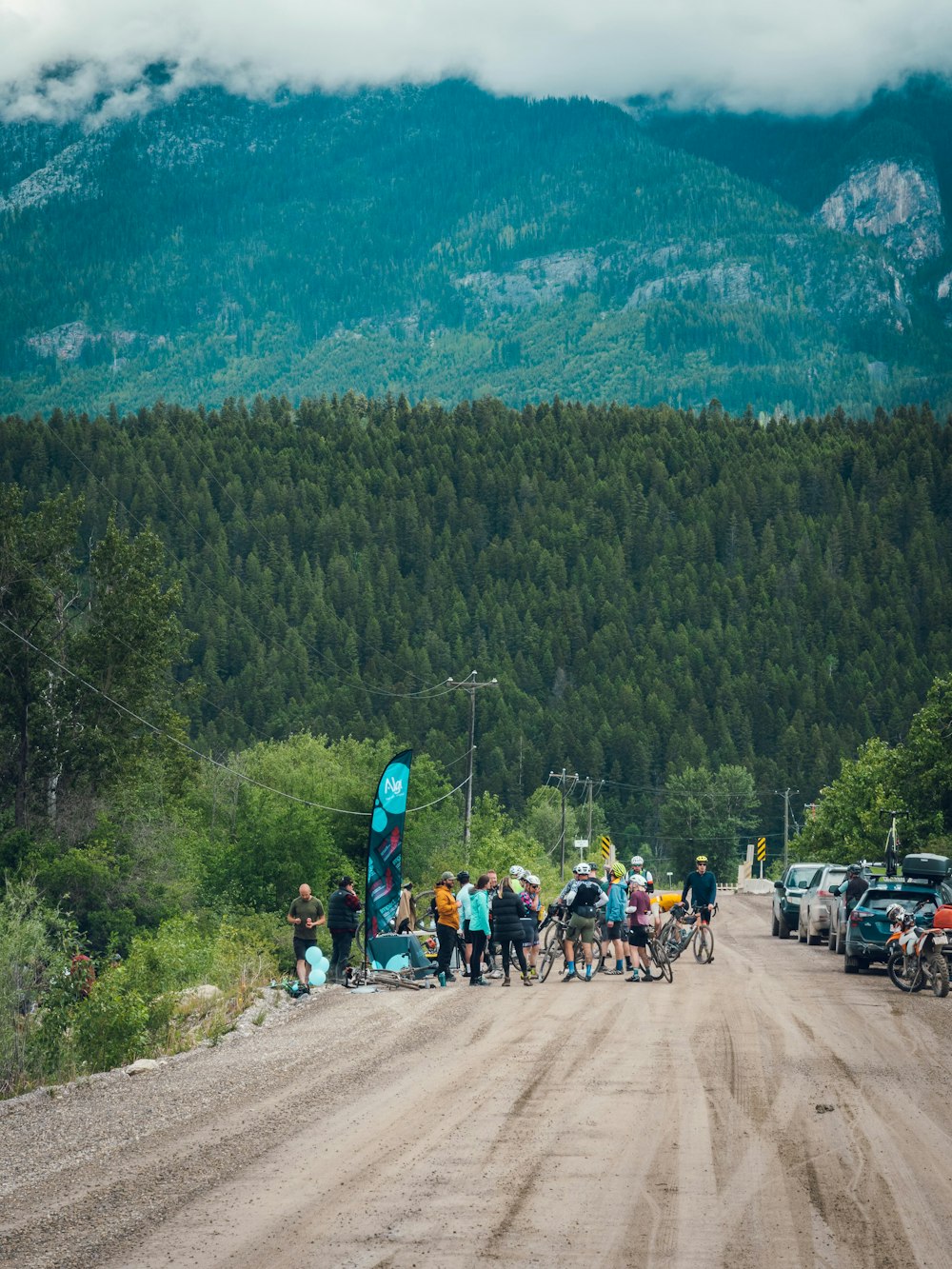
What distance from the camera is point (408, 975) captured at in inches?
990

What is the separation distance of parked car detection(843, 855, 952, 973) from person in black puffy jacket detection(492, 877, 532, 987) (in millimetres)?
5877

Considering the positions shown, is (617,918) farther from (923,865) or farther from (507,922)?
(923,865)

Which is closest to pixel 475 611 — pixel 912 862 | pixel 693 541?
pixel 693 541

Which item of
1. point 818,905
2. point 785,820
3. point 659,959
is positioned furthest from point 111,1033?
point 785,820

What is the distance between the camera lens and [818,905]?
116 feet

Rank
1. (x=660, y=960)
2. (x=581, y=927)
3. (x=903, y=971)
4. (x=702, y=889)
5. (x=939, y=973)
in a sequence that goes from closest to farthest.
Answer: (x=939, y=973) → (x=903, y=971) → (x=660, y=960) → (x=581, y=927) → (x=702, y=889)

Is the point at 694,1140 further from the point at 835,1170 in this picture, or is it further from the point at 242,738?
the point at 242,738

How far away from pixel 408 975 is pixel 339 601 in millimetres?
152435

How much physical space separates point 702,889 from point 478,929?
5002 millimetres

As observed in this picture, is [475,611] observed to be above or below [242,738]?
above

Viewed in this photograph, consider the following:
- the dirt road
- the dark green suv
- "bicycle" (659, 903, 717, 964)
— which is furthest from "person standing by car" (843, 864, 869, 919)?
the dirt road

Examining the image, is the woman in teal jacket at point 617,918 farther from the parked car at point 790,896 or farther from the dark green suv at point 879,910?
the parked car at point 790,896

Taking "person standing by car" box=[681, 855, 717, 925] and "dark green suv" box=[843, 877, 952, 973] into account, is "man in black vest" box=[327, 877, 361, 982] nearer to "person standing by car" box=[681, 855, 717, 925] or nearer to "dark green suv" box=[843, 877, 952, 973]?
"person standing by car" box=[681, 855, 717, 925]

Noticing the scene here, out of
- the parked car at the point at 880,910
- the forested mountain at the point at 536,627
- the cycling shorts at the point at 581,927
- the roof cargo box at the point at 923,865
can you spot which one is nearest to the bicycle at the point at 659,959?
the cycling shorts at the point at 581,927
